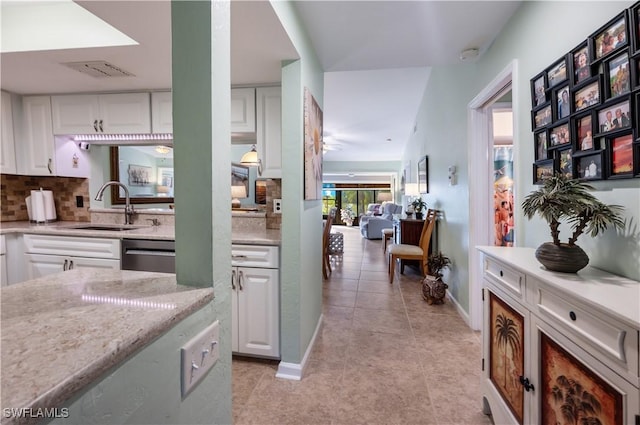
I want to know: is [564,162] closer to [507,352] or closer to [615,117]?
[615,117]

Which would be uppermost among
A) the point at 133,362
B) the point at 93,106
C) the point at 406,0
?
the point at 406,0

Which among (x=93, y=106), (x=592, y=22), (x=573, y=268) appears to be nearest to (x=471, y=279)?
(x=573, y=268)

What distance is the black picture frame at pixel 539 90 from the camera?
161cm

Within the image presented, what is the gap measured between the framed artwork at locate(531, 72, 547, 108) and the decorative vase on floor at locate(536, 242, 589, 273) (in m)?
0.90

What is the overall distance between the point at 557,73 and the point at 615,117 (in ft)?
1.57

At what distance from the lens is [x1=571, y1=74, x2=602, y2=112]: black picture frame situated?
1.24m

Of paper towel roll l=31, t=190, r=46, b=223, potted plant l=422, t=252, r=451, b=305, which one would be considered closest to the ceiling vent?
paper towel roll l=31, t=190, r=46, b=223

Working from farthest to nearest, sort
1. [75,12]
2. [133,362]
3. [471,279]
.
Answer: [471,279]
[75,12]
[133,362]

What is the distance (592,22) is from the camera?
50.8 inches

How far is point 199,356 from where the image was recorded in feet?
2.35

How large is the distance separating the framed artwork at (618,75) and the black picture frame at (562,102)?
8.3 inches

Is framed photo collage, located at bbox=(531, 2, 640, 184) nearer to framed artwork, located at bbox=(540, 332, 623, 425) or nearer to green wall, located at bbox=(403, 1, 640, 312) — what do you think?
green wall, located at bbox=(403, 1, 640, 312)

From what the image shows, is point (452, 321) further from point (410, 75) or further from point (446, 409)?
point (410, 75)

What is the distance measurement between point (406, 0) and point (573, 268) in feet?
5.44
